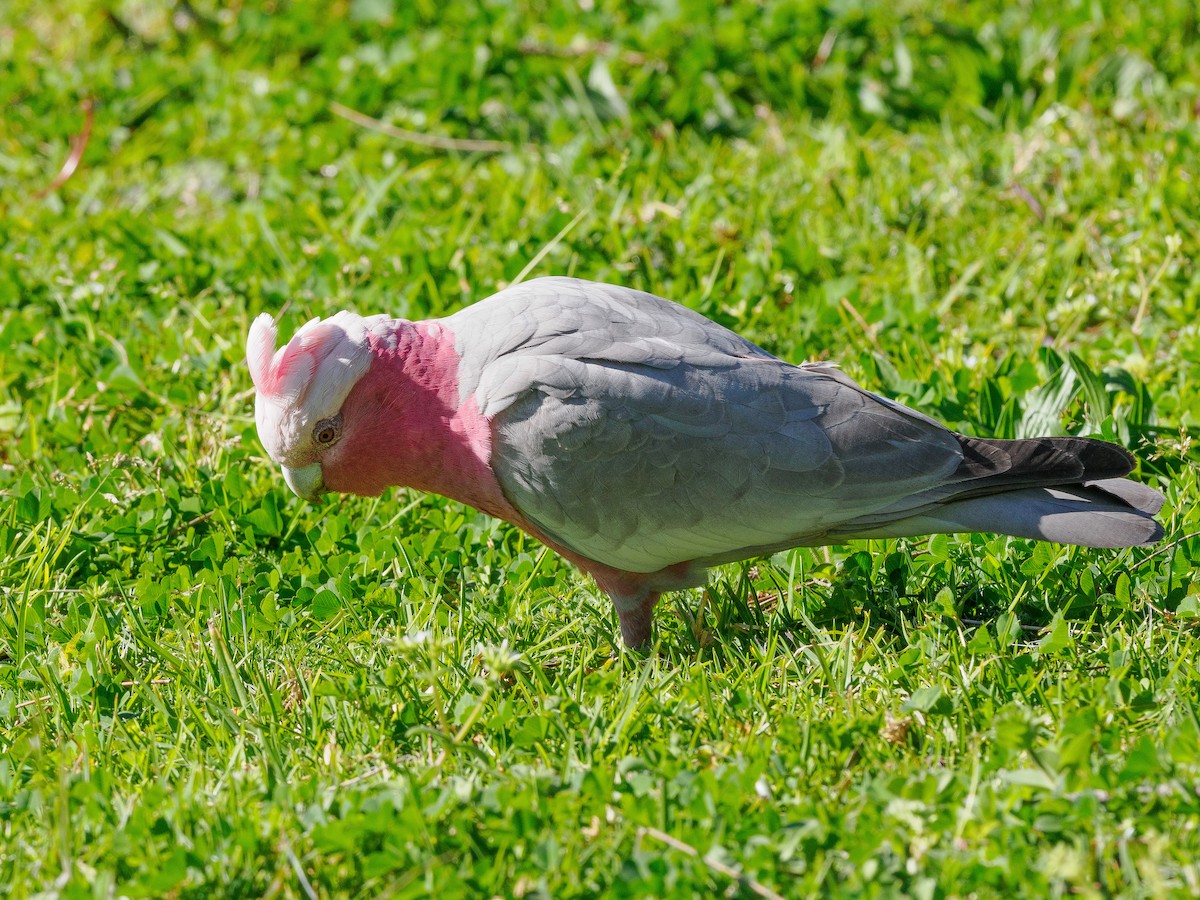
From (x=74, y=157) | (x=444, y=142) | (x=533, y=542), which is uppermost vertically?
(x=444, y=142)

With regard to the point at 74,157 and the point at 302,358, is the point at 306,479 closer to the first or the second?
the point at 302,358

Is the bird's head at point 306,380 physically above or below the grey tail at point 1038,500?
above

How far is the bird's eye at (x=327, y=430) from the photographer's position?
3.43 meters

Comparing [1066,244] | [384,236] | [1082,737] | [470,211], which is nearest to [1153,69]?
[1066,244]

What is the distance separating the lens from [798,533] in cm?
337

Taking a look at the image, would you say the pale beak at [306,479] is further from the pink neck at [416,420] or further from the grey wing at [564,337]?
the grey wing at [564,337]

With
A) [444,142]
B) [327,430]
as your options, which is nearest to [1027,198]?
[444,142]

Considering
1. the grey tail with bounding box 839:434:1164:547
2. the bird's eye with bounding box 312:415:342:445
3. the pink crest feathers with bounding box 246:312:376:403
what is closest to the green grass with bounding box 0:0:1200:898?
the grey tail with bounding box 839:434:1164:547

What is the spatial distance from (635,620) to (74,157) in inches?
183

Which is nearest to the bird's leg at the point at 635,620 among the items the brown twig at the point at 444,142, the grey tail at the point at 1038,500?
the grey tail at the point at 1038,500

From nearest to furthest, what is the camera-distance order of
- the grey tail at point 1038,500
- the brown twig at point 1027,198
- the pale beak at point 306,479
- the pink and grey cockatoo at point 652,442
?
the grey tail at point 1038,500
the pink and grey cockatoo at point 652,442
the pale beak at point 306,479
the brown twig at point 1027,198

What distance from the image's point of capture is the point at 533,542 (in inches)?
163

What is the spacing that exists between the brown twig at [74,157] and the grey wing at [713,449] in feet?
13.6

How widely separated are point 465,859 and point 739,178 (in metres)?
3.99
